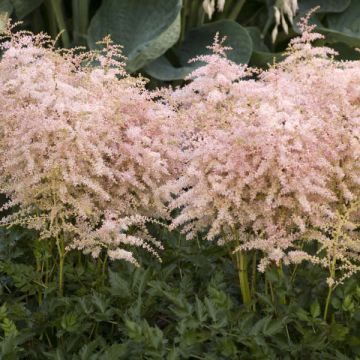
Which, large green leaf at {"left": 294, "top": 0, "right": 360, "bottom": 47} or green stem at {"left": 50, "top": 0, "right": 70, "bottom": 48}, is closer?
green stem at {"left": 50, "top": 0, "right": 70, "bottom": 48}

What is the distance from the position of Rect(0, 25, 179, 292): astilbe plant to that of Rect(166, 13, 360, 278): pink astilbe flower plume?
183mm

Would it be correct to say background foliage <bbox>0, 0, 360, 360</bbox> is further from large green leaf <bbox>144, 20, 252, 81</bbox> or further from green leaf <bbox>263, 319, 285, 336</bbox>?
large green leaf <bbox>144, 20, 252, 81</bbox>

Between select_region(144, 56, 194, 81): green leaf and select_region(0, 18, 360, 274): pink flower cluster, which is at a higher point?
select_region(0, 18, 360, 274): pink flower cluster

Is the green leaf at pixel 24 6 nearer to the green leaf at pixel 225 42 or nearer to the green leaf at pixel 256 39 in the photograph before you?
the green leaf at pixel 225 42

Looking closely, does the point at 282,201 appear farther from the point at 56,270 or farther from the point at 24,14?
the point at 24,14

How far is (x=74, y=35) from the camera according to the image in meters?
5.05

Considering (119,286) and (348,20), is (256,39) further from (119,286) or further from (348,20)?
(119,286)

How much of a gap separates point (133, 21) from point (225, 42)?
0.66 metres

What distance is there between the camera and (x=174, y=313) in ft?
7.09

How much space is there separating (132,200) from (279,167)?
58 cm

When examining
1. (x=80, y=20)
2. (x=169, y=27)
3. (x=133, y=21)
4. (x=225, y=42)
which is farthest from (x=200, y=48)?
(x=80, y=20)

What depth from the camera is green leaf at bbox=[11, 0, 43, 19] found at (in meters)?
4.76

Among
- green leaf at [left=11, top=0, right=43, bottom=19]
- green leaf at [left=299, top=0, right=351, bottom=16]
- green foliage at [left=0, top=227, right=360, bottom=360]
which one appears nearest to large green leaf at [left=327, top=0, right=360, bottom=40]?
green leaf at [left=299, top=0, right=351, bottom=16]

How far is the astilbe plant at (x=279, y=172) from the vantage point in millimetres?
2080
